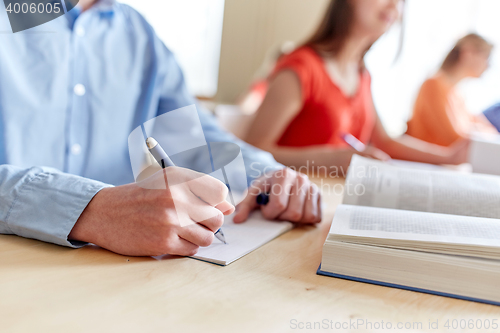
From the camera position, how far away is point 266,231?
0.61 metres

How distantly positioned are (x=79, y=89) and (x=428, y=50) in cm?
348

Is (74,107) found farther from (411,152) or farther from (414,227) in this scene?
(411,152)

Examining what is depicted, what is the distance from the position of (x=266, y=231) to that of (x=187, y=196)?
0.18 meters

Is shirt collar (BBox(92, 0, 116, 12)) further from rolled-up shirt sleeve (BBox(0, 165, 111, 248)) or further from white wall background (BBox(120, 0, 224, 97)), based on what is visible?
white wall background (BBox(120, 0, 224, 97))

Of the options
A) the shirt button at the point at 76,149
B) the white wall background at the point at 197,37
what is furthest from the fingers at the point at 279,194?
the white wall background at the point at 197,37

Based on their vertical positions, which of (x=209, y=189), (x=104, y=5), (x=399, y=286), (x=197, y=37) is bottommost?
(x=399, y=286)

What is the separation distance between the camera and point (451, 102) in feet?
7.88

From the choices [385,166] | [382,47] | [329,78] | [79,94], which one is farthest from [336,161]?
[382,47]

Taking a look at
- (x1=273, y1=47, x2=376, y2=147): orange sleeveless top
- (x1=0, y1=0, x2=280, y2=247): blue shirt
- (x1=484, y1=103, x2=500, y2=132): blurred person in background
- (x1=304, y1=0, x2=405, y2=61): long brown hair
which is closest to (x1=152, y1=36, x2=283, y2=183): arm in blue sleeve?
(x1=0, y1=0, x2=280, y2=247): blue shirt

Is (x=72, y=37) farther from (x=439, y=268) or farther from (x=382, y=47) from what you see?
(x=382, y=47)

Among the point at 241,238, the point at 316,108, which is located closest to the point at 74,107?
the point at 241,238

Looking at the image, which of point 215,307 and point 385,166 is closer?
point 215,307

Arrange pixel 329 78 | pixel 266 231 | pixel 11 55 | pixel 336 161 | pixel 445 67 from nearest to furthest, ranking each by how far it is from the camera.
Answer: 1. pixel 266 231
2. pixel 11 55
3. pixel 336 161
4. pixel 329 78
5. pixel 445 67

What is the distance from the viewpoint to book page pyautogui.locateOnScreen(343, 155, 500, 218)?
64 cm
